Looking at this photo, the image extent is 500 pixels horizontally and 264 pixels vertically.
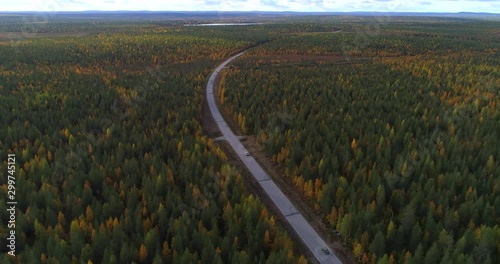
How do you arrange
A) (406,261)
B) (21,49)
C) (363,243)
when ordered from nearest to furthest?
(406,261) < (363,243) < (21,49)

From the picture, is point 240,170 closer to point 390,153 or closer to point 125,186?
point 125,186

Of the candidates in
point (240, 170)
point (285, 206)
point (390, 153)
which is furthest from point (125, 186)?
point (390, 153)

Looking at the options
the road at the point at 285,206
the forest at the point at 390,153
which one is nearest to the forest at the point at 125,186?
the road at the point at 285,206

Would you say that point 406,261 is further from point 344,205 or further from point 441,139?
point 441,139

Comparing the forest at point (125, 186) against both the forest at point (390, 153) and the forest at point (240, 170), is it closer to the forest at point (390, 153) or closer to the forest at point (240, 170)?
the forest at point (240, 170)

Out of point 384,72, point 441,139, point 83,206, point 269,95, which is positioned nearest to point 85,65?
point 269,95

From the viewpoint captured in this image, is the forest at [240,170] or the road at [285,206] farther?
the road at [285,206]
